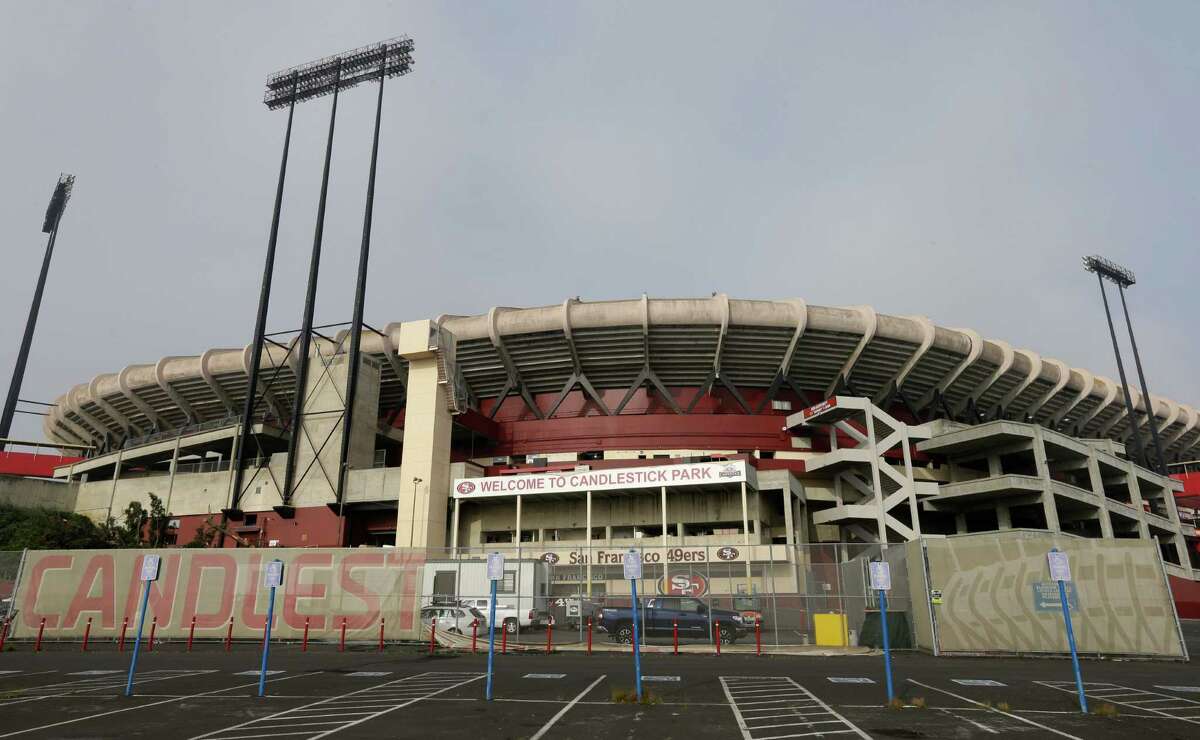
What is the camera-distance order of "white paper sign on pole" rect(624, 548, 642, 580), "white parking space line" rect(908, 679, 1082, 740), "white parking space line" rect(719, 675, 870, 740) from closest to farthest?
1. "white parking space line" rect(908, 679, 1082, 740)
2. "white parking space line" rect(719, 675, 870, 740)
3. "white paper sign on pole" rect(624, 548, 642, 580)

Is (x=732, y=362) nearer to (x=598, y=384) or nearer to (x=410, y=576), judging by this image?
(x=598, y=384)

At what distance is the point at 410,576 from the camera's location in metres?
23.7

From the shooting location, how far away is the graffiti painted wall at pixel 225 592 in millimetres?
23625

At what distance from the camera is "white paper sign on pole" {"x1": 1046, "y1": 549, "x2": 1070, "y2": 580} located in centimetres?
1248

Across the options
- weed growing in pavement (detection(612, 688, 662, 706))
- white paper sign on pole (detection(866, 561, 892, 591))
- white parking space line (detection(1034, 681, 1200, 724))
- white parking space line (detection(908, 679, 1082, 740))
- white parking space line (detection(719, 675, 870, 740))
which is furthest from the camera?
white paper sign on pole (detection(866, 561, 892, 591))

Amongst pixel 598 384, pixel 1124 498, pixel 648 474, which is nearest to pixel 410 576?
pixel 648 474

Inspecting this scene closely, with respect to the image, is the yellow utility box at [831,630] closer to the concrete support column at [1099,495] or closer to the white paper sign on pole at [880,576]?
the white paper sign on pole at [880,576]

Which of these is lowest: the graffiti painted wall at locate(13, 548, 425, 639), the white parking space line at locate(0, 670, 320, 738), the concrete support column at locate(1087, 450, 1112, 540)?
the white parking space line at locate(0, 670, 320, 738)

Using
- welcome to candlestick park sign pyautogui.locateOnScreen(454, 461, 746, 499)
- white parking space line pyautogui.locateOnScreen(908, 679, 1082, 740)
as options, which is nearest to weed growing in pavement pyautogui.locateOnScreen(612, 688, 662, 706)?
white parking space line pyautogui.locateOnScreen(908, 679, 1082, 740)

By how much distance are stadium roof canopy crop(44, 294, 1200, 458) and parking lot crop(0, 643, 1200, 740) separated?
105 feet

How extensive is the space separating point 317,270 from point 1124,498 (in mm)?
65433

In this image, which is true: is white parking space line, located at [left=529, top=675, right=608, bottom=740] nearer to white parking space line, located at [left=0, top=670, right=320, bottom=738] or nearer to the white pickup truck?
white parking space line, located at [left=0, top=670, right=320, bottom=738]

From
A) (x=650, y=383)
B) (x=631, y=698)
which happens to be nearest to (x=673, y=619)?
(x=631, y=698)

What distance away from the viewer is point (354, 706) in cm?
1218
